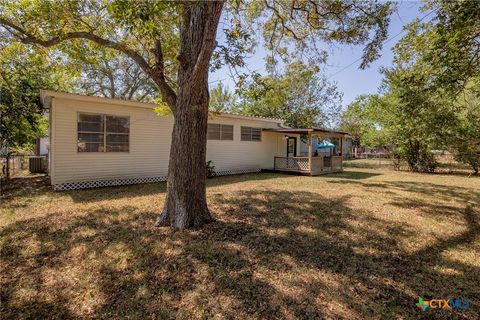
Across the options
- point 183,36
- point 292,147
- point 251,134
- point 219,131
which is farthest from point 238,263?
point 292,147

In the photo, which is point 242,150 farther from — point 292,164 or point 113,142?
point 113,142

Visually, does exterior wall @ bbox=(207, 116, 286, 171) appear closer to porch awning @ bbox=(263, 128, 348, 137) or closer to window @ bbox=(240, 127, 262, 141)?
window @ bbox=(240, 127, 262, 141)

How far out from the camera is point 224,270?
10.5ft

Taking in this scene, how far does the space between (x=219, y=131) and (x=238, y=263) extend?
979cm

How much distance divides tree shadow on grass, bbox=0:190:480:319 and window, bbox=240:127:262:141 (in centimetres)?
910

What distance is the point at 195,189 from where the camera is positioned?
453 centimetres

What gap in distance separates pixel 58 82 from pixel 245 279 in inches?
638

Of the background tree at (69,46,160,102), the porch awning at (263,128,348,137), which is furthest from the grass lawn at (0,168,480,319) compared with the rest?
the background tree at (69,46,160,102)

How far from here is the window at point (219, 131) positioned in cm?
1230

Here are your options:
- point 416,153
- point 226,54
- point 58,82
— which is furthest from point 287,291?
point 416,153

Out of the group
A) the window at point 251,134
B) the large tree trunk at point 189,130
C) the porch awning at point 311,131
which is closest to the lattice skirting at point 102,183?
the window at point 251,134

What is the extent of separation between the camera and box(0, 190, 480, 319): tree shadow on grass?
254 cm

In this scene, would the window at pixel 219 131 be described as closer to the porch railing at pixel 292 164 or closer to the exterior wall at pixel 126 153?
the exterior wall at pixel 126 153

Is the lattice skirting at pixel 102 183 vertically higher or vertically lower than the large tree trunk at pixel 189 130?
lower
